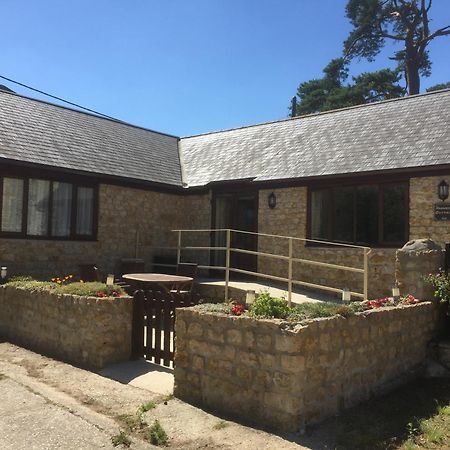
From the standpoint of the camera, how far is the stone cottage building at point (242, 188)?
11039 mm

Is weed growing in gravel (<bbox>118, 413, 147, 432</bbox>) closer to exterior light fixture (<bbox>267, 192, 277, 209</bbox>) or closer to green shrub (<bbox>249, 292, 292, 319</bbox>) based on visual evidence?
green shrub (<bbox>249, 292, 292, 319</bbox>)

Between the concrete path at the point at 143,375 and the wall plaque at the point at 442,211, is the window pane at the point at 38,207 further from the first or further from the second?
the wall plaque at the point at 442,211

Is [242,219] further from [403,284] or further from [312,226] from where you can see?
[403,284]

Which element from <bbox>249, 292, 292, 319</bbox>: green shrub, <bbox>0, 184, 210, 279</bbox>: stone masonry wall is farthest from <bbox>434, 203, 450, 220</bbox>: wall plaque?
<bbox>0, 184, 210, 279</bbox>: stone masonry wall

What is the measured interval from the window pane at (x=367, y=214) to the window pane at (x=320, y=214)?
32.6 inches

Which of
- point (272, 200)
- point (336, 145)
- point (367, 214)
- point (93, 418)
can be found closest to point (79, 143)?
point (272, 200)

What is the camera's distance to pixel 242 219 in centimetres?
1412

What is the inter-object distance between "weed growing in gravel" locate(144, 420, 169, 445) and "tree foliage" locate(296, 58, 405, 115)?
29633 mm

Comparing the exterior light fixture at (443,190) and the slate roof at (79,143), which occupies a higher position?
the slate roof at (79,143)

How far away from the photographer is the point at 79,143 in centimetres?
1390

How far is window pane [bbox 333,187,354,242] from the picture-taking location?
1176 centimetres

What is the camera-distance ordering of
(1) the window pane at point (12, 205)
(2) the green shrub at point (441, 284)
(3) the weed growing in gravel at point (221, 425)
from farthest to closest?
(1) the window pane at point (12, 205)
(2) the green shrub at point (441, 284)
(3) the weed growing in gravel at point (221, 425)

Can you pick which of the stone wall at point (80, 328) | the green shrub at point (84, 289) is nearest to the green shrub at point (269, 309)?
the stone wall at point (80, 328)

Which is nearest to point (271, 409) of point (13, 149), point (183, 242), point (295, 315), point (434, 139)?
point (295, 315)
